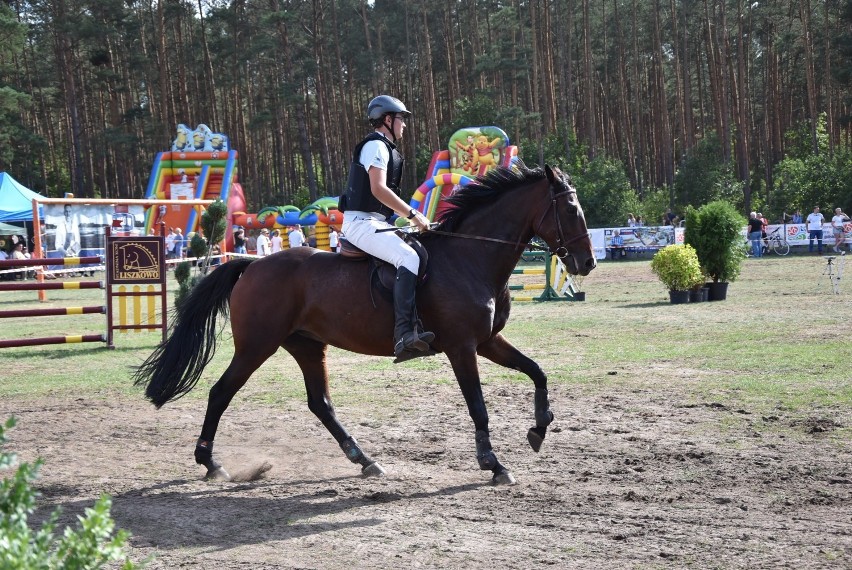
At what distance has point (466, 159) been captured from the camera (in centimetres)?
3569

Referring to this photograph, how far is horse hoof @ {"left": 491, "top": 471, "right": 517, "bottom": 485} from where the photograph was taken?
6.15 m

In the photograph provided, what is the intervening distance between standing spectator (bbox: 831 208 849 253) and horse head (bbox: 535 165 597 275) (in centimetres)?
2900

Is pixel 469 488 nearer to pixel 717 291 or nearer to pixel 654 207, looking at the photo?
pixel 717 291

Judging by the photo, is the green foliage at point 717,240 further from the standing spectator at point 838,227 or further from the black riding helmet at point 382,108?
the standing spectator at point 838,227

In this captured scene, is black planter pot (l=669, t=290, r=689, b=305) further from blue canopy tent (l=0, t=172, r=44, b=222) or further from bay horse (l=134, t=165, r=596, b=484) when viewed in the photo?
blue canopy tent (l=0, t=172, r=44, b=222)

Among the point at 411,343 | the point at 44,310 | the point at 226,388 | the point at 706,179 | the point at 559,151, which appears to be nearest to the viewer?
the point at 411,343

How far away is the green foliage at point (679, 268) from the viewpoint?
18.5m

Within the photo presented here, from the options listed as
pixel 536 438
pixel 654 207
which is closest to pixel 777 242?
pixel 654 207

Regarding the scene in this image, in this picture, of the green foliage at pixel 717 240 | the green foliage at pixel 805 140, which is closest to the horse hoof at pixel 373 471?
the green foliage at pixel 717 240

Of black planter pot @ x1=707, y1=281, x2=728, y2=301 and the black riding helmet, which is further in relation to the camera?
black planter pot @ x1=707, y1=281, x2=728, y2=301

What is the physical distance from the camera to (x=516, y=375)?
35.9ft

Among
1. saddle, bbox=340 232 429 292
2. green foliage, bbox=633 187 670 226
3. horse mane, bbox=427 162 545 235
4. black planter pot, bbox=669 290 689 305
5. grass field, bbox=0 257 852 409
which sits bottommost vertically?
grass field, bbox=0 257 852 409

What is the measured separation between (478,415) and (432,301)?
2.82 ft

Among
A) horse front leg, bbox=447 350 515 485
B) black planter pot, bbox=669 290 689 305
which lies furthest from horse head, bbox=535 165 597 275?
black planter pot, bbox=669 290 689 305
